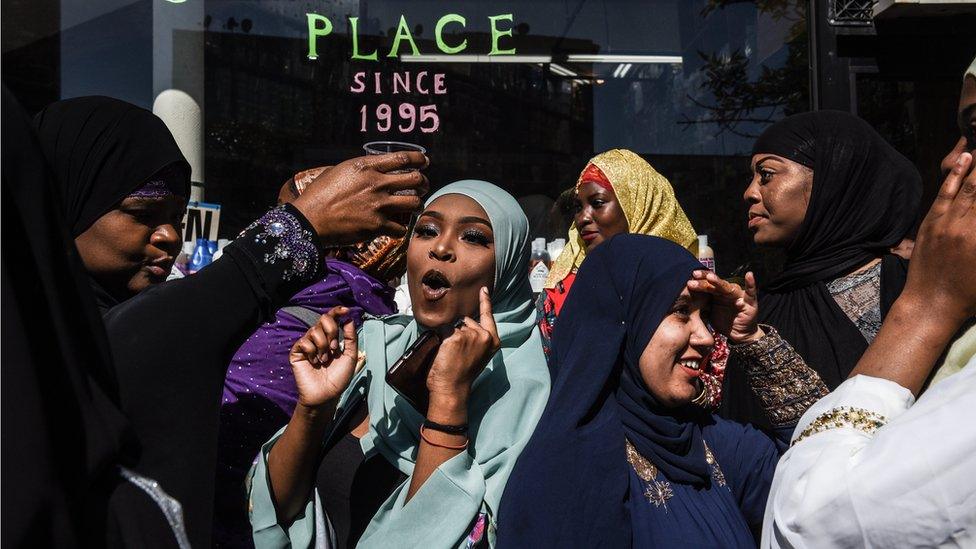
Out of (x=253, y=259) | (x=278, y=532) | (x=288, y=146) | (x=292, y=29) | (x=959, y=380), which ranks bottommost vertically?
(x=278, y=532)

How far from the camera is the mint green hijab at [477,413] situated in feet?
5.88

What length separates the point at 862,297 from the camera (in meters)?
2.44

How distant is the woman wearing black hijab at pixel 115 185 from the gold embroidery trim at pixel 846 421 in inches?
50.6

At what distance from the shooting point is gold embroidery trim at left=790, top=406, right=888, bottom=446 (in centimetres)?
107

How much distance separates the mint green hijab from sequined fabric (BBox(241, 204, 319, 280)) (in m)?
0.65

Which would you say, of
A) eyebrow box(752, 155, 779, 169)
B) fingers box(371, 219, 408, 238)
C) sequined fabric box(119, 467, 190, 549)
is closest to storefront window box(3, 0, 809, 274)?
eyebrow box(752, 155, 779, 169)

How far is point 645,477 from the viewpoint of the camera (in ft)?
6.35

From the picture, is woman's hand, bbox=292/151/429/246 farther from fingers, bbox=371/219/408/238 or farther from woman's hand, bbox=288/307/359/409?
woman's hand, bbox=288/307/359/409

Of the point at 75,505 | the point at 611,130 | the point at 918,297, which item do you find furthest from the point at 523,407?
the point at 611,130

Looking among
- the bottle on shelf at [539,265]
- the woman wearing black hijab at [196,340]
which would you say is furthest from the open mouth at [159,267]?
the bottle on shelf at [539,265]

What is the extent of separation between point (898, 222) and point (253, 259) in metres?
2.11

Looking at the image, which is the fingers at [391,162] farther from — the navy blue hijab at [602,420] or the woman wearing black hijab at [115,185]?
the navy blue hijab at [602,420]

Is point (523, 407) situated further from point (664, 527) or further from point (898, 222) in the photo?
point (898, 222)

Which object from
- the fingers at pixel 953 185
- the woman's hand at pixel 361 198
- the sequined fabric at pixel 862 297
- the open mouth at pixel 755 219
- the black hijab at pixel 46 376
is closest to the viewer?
the black hijab at pixel 46 376
